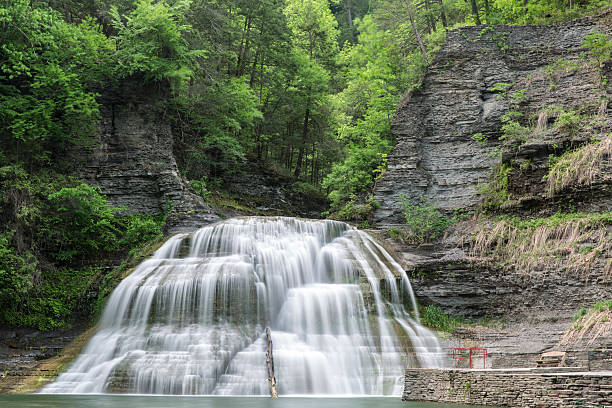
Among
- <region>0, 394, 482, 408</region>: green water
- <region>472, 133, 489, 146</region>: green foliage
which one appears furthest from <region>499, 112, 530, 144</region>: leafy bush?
<region>0, 394, 482, 408</region>: green water

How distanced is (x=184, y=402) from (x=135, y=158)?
14.3 m

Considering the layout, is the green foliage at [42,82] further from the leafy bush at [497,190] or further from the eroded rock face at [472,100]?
the leafy bush at [497,190]

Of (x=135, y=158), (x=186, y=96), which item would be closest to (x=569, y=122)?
(x=186, y=96)

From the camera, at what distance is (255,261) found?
16.4 metres

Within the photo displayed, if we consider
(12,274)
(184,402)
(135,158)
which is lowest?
(184,402)

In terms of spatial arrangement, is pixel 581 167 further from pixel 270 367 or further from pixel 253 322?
pixel 270 367

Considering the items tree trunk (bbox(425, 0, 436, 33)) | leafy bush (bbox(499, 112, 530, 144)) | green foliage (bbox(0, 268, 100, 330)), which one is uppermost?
tree trunk (bbox(425, 0, 436, 33))

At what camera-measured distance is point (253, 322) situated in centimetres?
1434

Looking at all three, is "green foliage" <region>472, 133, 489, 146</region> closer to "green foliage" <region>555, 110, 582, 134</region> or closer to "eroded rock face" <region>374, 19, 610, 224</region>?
"eroded rock face" <region>374, 19, 610, 224</region>

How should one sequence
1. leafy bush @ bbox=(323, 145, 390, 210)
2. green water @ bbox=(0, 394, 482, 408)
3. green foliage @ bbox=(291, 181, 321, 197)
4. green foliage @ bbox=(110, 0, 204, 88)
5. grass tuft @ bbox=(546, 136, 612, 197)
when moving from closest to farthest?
green water @ bbox=(0, 394, 482, 408), grass tuft @ bbox=(546, 136, 612, 197), green foliage @ bbox=(110, 0, 204, 88), leafy bush @ bbox=(323, 145, 390, 210), green foliage @ bbox=(291, 181, 321, 197)

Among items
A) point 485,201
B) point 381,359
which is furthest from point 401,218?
point 381,359

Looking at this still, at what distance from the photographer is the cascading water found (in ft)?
40.2

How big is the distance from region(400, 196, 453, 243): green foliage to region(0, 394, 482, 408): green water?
945 cm

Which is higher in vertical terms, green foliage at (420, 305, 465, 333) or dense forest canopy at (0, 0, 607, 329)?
dense forest canopy at (0, 0, 607, 329)
